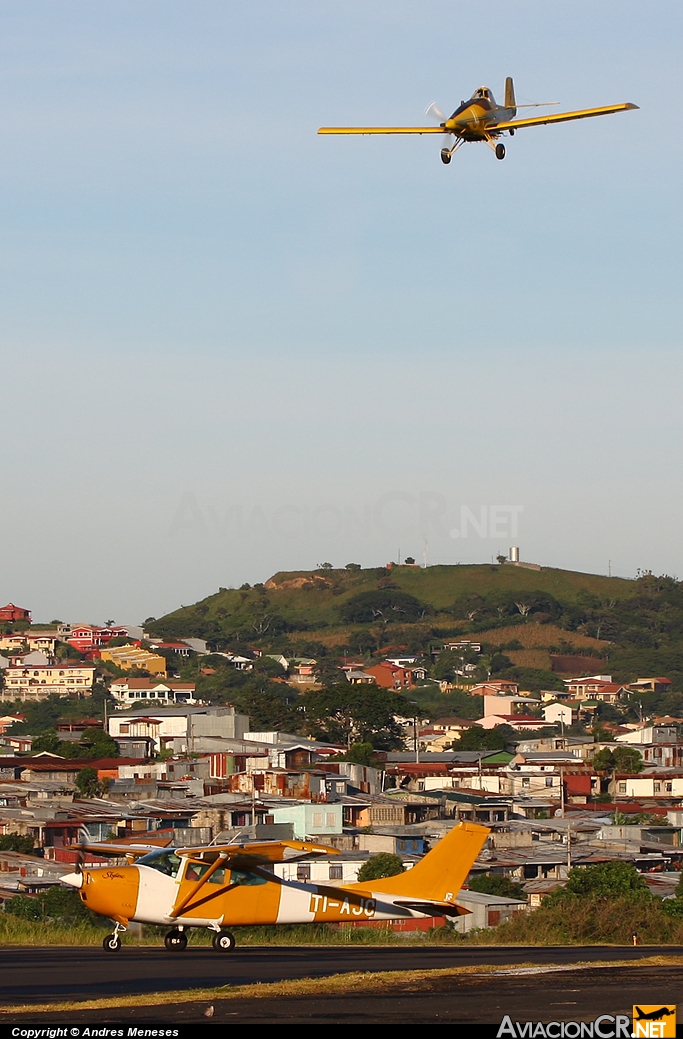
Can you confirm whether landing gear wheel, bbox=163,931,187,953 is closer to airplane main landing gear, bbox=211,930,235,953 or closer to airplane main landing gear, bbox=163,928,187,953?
airplane main landing gear, bbox=163,928,187,953

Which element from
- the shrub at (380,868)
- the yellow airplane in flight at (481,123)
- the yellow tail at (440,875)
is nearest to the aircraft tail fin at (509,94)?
the yellow airplane in flight at (481,123)

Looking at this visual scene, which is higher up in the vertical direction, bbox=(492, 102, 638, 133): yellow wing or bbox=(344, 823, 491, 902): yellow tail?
bbox=(492, 102, 638, 133): yellow wing

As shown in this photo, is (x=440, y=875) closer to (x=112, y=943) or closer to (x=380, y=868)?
(x=112, y=943)

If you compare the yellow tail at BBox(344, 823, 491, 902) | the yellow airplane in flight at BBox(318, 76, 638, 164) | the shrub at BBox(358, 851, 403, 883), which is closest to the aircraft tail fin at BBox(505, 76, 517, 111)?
the yellow airplane in flight at BBox(318, 76, 638, 164)

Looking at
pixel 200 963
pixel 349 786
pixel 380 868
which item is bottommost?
pixel 380 868

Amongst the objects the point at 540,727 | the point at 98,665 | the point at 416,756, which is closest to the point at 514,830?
the point at 416,756

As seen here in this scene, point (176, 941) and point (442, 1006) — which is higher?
point (442, 1006)

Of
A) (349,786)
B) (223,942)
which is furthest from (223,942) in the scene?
(349,786)
